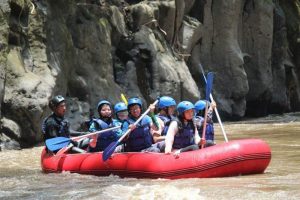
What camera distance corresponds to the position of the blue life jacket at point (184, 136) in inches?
308

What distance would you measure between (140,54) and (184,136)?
1218 centimetres

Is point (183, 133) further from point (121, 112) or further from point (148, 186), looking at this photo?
point (148, 186)

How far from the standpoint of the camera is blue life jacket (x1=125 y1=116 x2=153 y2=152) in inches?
320

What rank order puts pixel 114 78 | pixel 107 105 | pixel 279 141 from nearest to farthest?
pixel 107 105 → pixel 279 141 → pixel 114 78

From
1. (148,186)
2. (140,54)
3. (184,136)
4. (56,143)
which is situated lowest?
(148,186)

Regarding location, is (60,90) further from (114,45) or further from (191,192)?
(191,192)

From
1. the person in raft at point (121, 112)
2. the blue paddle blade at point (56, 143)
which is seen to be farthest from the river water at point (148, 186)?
the person in raft at point (121, 112)

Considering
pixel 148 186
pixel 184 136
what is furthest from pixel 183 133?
pixel 148 186

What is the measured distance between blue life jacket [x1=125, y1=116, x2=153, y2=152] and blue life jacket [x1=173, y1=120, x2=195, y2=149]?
0.43 m

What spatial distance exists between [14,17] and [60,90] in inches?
85.7

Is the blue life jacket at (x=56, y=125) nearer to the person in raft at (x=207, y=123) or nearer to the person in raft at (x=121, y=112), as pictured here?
the person in raft at (x=121, y=112)

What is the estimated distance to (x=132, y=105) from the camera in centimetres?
813

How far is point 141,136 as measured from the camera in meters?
8.13

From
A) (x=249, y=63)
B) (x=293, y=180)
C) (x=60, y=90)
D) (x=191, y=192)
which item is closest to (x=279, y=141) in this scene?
(x=60, y=90)
